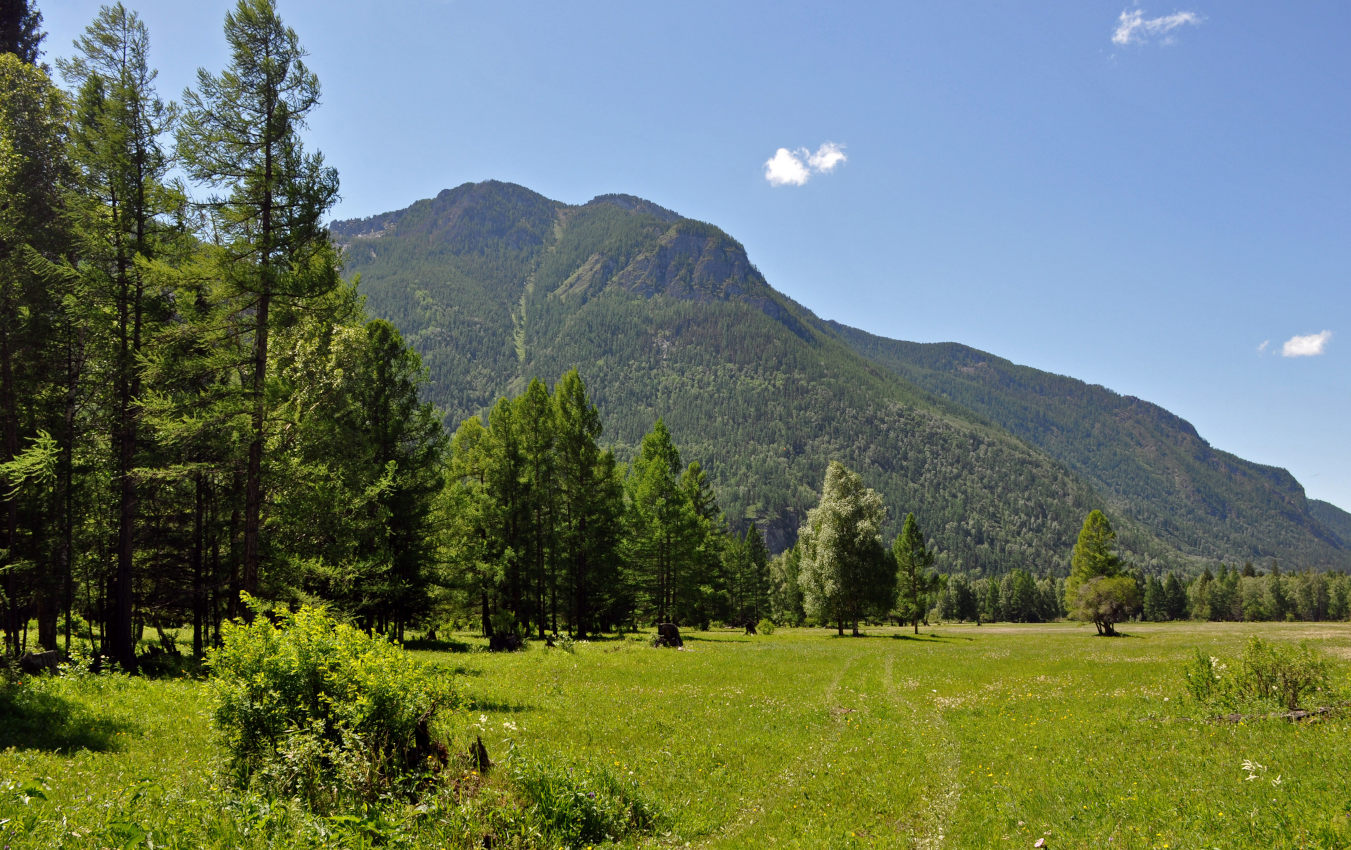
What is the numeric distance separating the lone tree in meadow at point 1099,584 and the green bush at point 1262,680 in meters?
53.7

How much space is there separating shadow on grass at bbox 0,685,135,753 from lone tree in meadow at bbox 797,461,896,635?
49559 mm

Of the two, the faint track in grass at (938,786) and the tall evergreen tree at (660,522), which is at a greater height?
the tall evergreen tree at (660,522)

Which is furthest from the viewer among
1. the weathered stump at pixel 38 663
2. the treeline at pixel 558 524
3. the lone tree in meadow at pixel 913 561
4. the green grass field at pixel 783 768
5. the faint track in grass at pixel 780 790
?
the lone tree in meadow at pixel 913 561

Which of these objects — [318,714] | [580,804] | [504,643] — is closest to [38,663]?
[318,714]

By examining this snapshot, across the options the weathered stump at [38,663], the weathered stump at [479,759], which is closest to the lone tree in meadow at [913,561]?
the weathered stump at [479,759]

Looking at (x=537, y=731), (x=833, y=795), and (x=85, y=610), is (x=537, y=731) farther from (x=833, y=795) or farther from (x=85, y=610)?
(x=85, y=610)

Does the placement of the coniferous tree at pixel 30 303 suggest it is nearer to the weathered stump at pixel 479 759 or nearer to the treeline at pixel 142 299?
the treeline at pixel 142 299

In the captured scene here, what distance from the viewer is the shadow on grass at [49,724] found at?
11.6 m

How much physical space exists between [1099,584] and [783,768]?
63680 mm

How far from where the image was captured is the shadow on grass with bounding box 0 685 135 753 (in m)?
11.6

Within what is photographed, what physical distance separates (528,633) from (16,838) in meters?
36.3

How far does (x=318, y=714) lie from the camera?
33.1 feet

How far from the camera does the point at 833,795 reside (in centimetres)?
1220

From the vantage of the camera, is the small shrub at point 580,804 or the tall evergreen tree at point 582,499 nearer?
the small shrub at point 580,804
